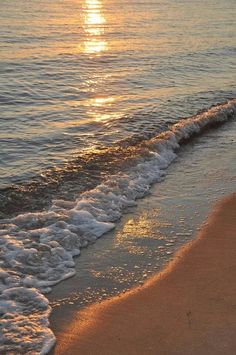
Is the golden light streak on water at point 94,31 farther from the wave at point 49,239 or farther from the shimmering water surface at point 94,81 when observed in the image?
the wave at point 49,239

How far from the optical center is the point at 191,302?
539cm

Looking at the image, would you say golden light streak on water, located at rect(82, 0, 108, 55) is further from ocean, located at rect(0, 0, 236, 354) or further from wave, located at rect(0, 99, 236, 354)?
wave, located at rect(0, 99, 236, 354)

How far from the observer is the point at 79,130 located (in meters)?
11.7

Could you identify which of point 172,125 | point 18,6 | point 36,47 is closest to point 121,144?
point 172,125

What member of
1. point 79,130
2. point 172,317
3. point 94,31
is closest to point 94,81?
point 79,130

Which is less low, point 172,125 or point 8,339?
point 172,125

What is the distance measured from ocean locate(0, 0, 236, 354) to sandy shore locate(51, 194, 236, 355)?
18.4 inches

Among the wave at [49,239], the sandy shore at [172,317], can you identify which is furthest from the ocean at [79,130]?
the sandy shore at [172,317]

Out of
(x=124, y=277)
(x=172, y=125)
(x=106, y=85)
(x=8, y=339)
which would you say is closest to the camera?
(x=8, y=339)

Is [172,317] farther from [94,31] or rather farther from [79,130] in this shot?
[94,31]

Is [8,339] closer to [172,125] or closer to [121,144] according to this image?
[121,144]

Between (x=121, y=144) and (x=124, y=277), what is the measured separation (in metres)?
5.38

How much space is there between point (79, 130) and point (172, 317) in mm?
7123

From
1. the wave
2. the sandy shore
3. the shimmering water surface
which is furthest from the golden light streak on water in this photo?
the sandy shore
